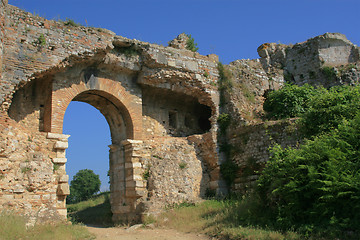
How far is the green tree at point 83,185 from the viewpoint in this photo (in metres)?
33.3

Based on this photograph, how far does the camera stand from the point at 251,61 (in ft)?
55.2

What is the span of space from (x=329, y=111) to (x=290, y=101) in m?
3.69

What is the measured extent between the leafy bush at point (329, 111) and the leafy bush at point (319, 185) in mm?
1027

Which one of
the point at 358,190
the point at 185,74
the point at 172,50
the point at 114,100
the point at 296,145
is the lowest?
the point at 358,190

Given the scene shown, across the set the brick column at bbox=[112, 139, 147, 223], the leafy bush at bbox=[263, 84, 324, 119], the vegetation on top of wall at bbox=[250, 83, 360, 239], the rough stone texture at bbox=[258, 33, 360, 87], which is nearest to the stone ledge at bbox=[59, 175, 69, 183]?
the brick column at bbox=[112, 139, 147, 223]

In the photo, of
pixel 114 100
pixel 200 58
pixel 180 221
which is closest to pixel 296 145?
pixel 180 221

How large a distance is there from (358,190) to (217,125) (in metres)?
7.86

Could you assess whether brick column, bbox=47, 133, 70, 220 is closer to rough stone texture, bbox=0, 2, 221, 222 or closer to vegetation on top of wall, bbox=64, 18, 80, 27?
rough stone texture, bbox=0, 2, 221, 222

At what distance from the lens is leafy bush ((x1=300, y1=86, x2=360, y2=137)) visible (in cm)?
1048

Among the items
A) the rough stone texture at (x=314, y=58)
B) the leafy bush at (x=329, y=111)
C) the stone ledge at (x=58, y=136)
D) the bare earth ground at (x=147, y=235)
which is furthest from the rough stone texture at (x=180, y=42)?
the bare earth ground at (x=147, y=235)

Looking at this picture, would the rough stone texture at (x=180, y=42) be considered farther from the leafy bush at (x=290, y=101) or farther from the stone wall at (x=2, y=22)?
the stone wall at (x=2, y=22)

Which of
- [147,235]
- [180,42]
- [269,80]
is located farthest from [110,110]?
[269,80]

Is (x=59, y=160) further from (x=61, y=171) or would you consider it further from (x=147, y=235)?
(x=147, y=235)

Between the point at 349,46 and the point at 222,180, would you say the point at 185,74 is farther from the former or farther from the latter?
the point at 349,46
